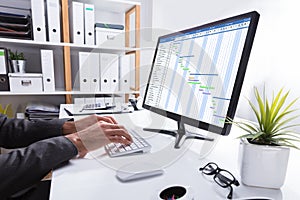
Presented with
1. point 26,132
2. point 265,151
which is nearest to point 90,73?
point 26,132

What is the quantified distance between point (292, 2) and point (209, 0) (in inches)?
21.4

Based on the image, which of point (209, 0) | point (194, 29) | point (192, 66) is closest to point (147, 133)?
point (192, 66)

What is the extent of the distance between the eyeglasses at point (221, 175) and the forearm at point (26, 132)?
56 cm

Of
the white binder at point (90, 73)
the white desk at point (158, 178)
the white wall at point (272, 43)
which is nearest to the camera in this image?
the white desk at point (158, 178)

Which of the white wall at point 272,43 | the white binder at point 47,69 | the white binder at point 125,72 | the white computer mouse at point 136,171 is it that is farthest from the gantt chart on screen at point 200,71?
the white binder at point 47,69

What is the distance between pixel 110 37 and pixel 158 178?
146 centimetres

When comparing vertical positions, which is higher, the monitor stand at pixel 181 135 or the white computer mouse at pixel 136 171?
the monitor stand at pixel 181 135

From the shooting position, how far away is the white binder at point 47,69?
58.8 inches

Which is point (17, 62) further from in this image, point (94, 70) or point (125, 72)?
point (125, 72)

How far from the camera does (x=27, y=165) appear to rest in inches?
19.9

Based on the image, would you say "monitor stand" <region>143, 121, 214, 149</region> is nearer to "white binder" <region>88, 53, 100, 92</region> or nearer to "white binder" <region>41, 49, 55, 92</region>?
"white binder" <region>88, 53, 100, 92</region>

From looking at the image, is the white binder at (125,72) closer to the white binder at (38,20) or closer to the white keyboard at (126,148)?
the white binder at (38,20)

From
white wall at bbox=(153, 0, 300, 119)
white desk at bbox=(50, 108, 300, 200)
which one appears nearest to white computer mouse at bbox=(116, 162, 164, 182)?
white desk at bbox=(50, 108, 300, 200)

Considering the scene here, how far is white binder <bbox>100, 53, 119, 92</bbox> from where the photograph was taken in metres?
1.69
